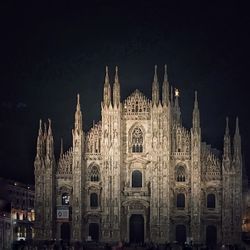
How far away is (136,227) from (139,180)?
17.0 ft

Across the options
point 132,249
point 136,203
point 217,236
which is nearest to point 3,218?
point 132,249

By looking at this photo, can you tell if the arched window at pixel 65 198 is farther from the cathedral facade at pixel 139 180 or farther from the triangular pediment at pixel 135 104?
the triangular pediment at pixel 135 104

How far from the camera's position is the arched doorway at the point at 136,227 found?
94.0 m

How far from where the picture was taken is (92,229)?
94.2 m

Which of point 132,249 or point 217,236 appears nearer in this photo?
point 132,249

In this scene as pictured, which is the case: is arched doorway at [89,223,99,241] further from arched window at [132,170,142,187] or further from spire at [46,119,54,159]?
spire at [46,119,54,159]

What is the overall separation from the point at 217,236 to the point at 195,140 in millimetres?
10715

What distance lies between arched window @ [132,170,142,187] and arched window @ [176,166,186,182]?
419 centimetres

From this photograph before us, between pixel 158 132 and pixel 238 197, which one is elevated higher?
pixel 158 132

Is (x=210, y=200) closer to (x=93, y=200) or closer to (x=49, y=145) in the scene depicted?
(x=93, y=200)

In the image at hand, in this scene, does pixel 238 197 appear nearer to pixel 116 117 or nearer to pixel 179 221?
pixel 179 221

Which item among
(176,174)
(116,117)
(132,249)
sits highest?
(116,117)

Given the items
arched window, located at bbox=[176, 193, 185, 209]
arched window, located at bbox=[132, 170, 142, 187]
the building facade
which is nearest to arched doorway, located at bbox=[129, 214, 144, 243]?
arched window, located at bbox=[132, 170, 142, 187]

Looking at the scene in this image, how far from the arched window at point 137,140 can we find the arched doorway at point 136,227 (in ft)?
23.9
